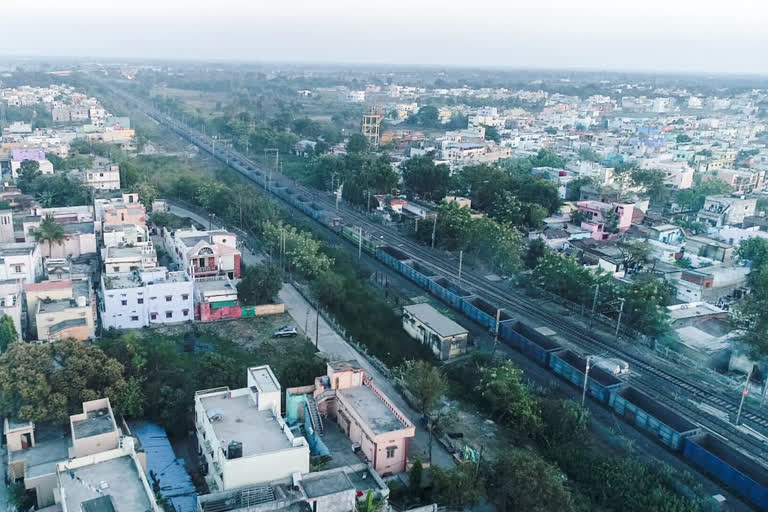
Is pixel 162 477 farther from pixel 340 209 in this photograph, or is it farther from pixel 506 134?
pixel 506 134

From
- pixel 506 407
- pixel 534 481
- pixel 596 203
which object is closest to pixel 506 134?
pixel 596 203

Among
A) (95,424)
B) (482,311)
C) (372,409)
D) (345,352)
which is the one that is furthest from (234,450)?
(482,311)

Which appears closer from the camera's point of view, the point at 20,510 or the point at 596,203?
the point at 20,510

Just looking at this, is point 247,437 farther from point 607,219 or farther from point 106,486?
point 607,219

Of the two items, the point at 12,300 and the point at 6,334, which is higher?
the point at 12,300

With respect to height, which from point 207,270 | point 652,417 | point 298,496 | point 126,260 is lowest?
point 652,417

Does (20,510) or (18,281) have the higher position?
(18,281)
